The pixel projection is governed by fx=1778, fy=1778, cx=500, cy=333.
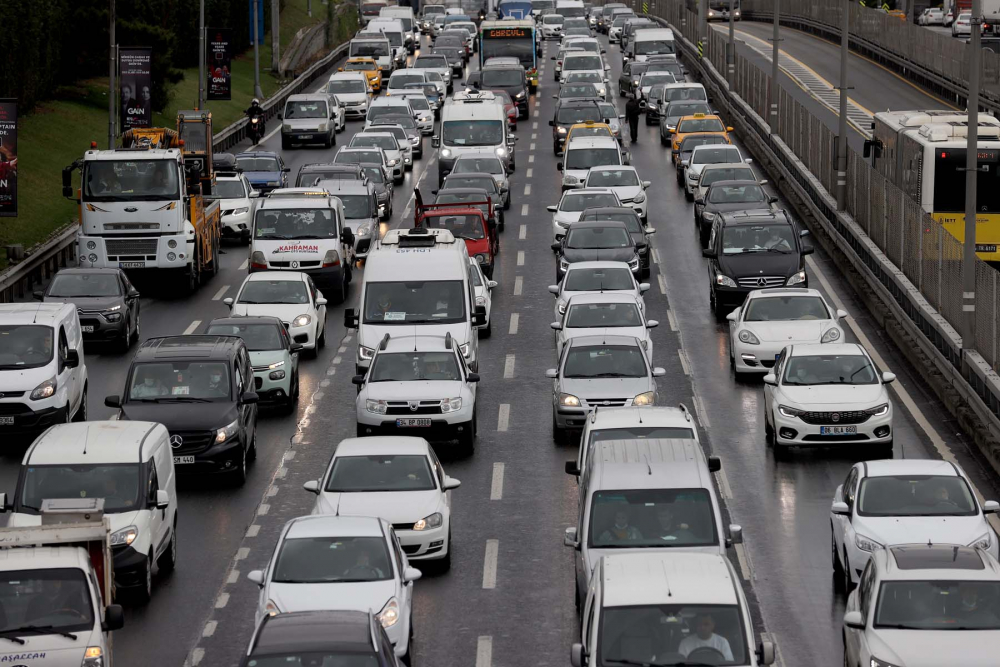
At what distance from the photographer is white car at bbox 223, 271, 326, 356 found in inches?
1257

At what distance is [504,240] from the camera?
4444 centimetres

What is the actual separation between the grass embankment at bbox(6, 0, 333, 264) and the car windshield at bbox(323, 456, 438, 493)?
23.1 meters

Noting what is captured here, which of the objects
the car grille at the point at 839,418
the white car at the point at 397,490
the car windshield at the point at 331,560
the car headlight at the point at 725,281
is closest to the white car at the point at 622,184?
the car headlight at the point at 725,281

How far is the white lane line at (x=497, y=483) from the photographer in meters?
23.7

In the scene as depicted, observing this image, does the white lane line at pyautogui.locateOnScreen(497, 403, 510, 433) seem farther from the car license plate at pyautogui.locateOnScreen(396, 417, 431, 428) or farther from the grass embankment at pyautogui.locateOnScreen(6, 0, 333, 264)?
the grass embankment at pyautogui.locateOnScreen(6, 0, 333, 264)

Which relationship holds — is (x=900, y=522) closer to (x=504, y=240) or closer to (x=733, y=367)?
(x=733, y=367)

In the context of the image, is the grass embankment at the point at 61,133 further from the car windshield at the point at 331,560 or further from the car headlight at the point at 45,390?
the car windshield at the point at 331,560

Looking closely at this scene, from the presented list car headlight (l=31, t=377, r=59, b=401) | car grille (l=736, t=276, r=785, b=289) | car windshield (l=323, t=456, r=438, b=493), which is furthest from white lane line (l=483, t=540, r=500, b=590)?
car grille (l=736, t=276, r=785, b=289)

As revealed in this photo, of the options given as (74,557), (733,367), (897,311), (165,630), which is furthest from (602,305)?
(74,557)

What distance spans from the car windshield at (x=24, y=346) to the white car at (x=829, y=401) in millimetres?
10724

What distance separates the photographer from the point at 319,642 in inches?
525

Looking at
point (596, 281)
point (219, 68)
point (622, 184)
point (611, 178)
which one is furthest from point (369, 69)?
point (596, 281)

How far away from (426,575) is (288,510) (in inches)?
141

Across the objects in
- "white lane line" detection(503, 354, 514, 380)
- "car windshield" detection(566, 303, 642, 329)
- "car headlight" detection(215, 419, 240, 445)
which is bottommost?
"white lane line" detection(503, 354, 514, 380)
